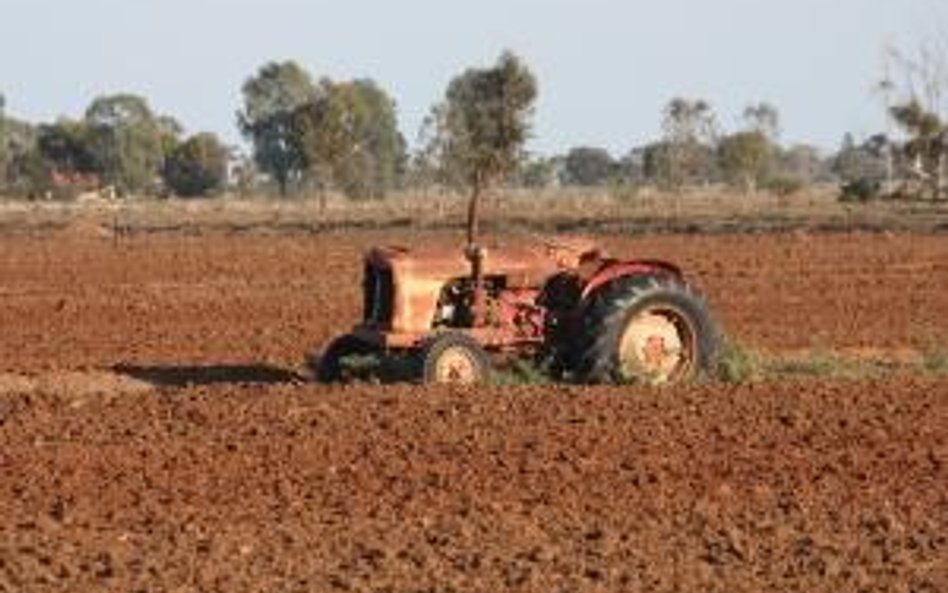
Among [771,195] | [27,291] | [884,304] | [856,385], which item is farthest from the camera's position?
[771,195]

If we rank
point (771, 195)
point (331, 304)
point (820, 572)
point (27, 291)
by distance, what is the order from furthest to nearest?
point (771, 195) < point (27, 291) < point (331, 304) < point (820, 572)

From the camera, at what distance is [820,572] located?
9.52 m

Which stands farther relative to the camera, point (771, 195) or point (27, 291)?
point (771, 195)

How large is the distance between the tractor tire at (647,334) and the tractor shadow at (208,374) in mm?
2753

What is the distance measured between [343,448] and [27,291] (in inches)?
740

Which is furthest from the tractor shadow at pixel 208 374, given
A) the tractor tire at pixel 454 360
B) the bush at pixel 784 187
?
the bush at pixel 784 187

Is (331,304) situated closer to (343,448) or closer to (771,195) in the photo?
(343,448)

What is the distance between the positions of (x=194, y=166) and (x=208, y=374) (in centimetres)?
9894

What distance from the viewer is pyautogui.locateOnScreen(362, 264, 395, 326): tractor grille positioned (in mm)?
16172

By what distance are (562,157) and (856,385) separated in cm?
14539

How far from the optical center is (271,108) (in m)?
132

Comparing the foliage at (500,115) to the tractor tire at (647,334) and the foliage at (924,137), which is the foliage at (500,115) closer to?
the foliage at (924,137)

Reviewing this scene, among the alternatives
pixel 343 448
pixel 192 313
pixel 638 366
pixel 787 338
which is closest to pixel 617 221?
pixel 192 313

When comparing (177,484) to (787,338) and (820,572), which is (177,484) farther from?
(787,338)
